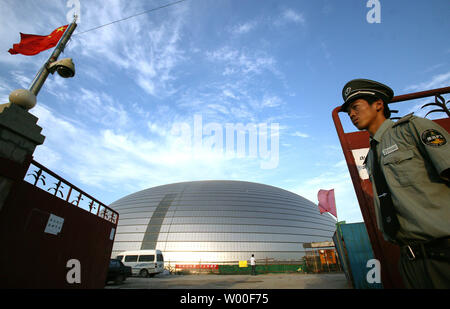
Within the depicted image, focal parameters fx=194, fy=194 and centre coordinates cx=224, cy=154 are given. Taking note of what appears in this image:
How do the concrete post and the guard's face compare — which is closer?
the guard's face

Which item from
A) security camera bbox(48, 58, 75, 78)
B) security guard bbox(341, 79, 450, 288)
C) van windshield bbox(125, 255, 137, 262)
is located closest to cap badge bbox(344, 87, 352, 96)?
security guard bbox(341, 79, 450, 288)

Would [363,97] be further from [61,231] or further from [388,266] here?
[61,231]

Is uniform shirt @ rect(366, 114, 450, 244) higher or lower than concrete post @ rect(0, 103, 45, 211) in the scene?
lower

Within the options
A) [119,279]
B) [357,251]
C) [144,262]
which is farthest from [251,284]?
[144,262]

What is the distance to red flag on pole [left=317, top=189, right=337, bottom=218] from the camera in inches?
746

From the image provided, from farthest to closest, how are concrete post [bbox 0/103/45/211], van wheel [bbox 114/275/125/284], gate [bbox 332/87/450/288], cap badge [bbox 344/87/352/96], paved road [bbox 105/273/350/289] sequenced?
van wheel [bbox 114/275/125/284] → paved road [bbox 105/273/350/289] → concrete post [bbox 0/103/45/211] → gate [bbox 332/87/450/288] → cap badge [bbox 344/87/352/96]

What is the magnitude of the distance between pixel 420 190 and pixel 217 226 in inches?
1097

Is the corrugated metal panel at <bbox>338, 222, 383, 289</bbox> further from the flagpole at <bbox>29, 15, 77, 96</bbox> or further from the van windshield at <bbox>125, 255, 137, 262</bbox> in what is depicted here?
the van windshield at <bbox>125, 255, 137, 262</bbox>

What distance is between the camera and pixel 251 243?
25.6 metres

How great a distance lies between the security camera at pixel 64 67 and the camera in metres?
4.64

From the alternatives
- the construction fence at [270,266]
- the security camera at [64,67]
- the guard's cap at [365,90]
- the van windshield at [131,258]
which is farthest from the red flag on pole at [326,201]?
the security camera at [64,67]

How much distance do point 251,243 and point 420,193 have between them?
26.8 m

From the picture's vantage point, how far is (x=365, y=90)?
2117 millimetres
